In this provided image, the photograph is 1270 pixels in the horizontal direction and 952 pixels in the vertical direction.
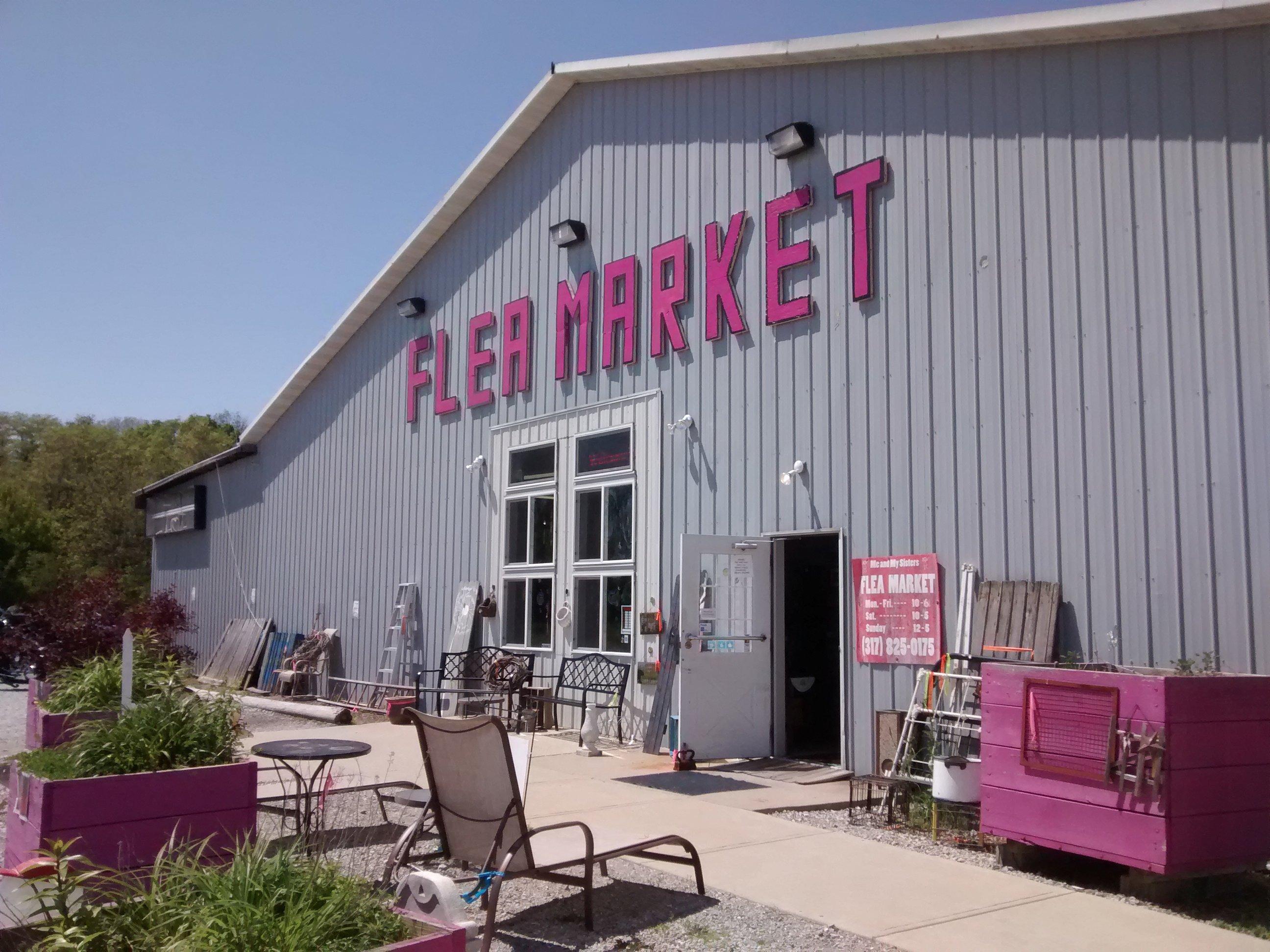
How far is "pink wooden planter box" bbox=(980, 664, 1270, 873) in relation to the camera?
19.2 feet

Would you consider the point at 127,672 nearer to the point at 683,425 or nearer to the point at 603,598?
the point at 683,425

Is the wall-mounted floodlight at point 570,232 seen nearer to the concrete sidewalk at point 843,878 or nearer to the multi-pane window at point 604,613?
the multi-pane window at point 604,613

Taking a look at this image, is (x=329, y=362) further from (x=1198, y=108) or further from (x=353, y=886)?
(x=353, y=886)

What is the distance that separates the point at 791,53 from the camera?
10.9 m

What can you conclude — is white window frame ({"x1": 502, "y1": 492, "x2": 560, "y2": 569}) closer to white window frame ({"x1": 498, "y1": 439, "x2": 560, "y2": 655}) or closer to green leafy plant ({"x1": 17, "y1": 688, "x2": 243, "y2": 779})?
white window frame ({"x1": 498, "y1": 439, "x2": 560, "y2": 655})

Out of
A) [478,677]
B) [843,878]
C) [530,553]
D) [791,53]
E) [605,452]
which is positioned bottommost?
[843,878]

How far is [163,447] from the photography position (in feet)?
172

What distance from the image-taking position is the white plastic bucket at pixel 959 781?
7512 mm

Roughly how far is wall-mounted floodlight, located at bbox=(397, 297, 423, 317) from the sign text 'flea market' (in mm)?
609

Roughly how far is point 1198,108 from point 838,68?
12.0 feet

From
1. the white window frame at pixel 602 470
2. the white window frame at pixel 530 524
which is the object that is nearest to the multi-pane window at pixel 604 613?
the white window frame at pixel 530 524

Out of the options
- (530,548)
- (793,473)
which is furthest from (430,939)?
(530,548)

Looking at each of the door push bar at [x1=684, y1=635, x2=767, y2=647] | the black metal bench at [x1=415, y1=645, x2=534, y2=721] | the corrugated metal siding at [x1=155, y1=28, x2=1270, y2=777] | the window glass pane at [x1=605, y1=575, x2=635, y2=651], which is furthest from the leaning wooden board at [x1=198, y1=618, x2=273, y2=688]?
the door push bar at [x1=684, y1=635, x2=767, y2=647]

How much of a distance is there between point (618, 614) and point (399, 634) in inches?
214
